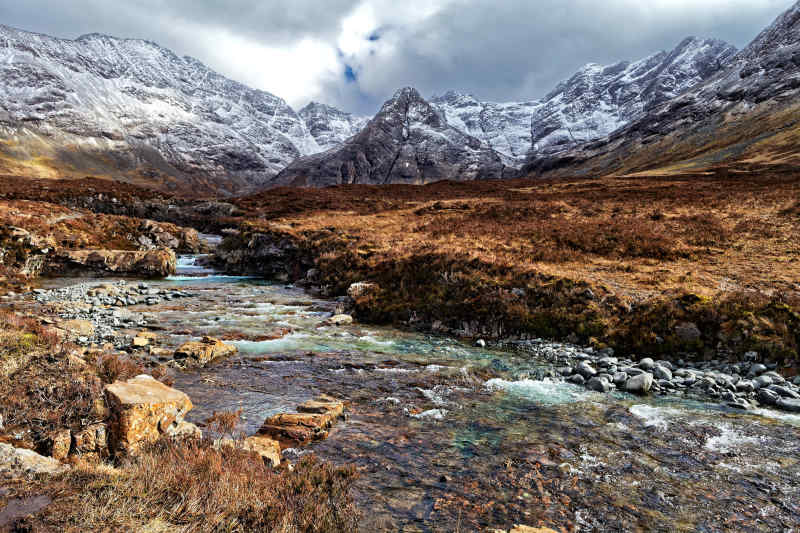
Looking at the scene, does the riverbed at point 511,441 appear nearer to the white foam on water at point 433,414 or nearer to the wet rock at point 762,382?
the white foam on water at point 433,414

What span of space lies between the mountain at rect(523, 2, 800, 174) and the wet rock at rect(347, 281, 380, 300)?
84444 millimetres

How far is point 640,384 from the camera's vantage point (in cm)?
1059

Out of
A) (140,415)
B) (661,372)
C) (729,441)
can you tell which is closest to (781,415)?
(729,441)

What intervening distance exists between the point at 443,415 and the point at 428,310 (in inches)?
A: 371

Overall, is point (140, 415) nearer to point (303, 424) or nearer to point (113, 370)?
point (113, 370)

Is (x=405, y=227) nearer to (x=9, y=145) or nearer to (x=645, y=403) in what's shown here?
(x=645, y=403)

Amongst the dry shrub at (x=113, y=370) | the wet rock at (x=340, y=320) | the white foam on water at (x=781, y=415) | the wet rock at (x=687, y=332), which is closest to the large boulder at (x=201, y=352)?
the dry shrub at (x=113, y=370)

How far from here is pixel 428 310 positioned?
18.5 m

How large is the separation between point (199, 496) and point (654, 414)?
9701 millimetres

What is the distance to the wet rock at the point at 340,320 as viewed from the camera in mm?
18167

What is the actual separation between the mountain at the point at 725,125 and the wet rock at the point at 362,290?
3325 inches

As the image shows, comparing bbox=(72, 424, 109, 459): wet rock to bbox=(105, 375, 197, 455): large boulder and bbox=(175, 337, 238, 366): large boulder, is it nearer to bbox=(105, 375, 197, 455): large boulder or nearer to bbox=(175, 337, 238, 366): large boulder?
bbox=(105, 375, 197, 455): large boulder

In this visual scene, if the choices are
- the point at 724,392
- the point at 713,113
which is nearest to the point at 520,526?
the point at 724,392

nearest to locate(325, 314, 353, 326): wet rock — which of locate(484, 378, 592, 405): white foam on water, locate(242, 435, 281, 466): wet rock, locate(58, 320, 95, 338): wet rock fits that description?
locate(484, 378, 592, 405): white foam on water
